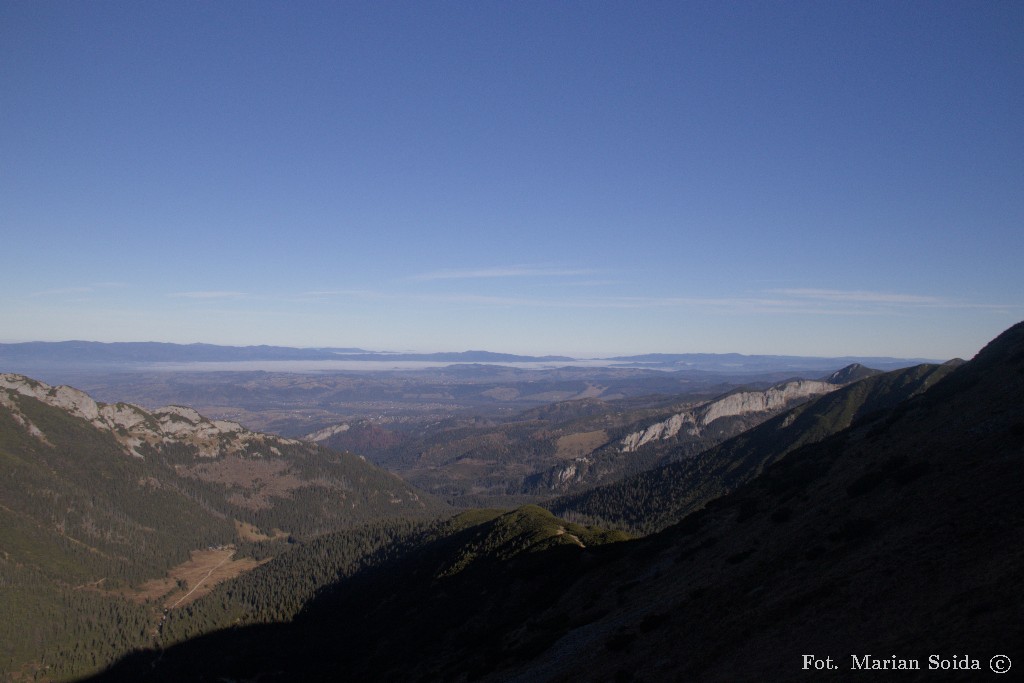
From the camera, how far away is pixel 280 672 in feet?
400

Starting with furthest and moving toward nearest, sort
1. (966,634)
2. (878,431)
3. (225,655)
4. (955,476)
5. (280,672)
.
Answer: (225,655) → (280,672) → (878,431) → (955,476) → (966,634)

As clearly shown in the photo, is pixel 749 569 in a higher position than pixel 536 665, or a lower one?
higher

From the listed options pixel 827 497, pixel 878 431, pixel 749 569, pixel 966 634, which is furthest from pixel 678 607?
pixel 878 431

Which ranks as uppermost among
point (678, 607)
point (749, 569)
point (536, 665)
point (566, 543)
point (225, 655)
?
point (749, 569)

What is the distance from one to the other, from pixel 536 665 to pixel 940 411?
55821 mm

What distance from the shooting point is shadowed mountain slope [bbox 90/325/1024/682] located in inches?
987

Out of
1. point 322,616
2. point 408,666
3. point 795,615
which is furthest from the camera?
point 322,616

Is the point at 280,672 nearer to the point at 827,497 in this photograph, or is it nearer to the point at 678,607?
the point at 678,607

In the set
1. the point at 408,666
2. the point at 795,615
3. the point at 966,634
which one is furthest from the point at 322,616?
the point at 966,634

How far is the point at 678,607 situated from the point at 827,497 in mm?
20635

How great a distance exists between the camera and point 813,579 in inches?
1375

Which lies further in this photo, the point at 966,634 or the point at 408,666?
the point at 408,666

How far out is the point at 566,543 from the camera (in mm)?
110000

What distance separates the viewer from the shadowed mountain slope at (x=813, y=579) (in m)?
25.1
